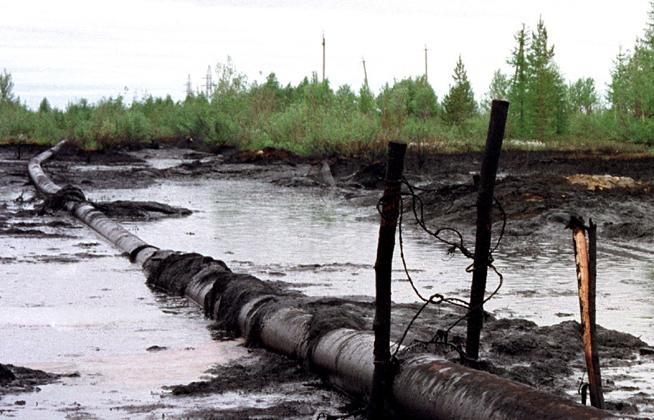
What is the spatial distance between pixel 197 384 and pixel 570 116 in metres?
→ 63.0

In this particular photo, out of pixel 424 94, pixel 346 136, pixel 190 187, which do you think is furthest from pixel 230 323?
pixel 424 94

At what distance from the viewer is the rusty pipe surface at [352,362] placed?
6.23 m

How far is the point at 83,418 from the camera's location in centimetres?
756

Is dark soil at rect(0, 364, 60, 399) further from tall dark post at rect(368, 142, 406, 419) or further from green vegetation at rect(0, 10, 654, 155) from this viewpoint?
green vegetation at rect(0, 10, 654, 155)

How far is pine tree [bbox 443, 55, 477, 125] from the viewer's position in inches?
2616

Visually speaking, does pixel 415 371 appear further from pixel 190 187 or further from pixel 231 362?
pixel 190 187

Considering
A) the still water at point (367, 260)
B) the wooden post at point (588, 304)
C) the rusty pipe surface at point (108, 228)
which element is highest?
the wooden post at point (588, 304)

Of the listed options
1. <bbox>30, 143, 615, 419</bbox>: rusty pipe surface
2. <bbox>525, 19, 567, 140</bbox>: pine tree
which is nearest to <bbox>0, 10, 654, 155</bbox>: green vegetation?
<bbox>525, 19, 567, 140</bbox>: pine tree

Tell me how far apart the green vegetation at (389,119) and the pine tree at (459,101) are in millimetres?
56

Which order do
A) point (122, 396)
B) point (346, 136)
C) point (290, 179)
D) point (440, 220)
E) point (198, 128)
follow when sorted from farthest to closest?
point (198, 128) → point (346, 136) → point (290, 179) → point (440, 220) → point (122, 396)

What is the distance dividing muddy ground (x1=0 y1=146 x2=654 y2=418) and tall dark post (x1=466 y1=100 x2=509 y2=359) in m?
0.15

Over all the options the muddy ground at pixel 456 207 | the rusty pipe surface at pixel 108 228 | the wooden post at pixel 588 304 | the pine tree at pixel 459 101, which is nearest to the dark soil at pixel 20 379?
the muddy ground at pixel 456 207

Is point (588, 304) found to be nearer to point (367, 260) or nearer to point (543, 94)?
point (367, 260)

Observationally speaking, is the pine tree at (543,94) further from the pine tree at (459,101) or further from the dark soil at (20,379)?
the dark soil at (20,379)
